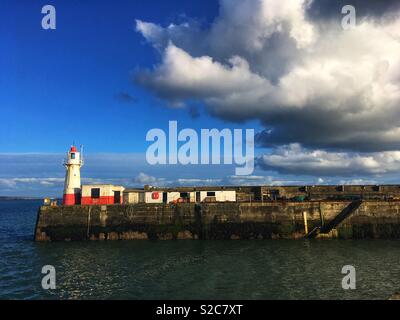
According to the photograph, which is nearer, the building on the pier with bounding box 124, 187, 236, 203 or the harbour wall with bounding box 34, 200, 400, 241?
the harbour wall with bounding box 34, 200, 400, 241

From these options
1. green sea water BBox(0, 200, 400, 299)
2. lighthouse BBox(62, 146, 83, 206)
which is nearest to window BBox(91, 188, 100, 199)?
lighthouse BBox(62, 146, 83, 206)

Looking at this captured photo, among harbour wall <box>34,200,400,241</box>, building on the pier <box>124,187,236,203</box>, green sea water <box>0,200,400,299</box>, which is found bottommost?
green sea water <box>0,200,400,299</box>

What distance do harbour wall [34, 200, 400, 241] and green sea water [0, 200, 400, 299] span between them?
7.19ft

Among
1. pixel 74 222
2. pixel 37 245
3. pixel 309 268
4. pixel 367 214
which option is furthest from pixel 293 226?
pixel 37 245

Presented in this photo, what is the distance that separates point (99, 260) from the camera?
3200 cm

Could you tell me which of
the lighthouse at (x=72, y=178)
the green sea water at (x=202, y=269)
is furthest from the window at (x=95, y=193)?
the green sea water at (x=202, y=269)

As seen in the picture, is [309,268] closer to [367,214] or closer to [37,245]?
[367,214]

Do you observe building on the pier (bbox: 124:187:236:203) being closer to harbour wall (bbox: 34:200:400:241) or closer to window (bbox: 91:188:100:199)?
window (bbox: 91:188:100:199)

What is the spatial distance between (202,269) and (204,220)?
15952 millimetres

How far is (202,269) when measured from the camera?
2741 centimetres

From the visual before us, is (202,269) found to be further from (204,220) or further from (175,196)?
(175,196)

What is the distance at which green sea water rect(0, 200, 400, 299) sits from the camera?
21938mm
